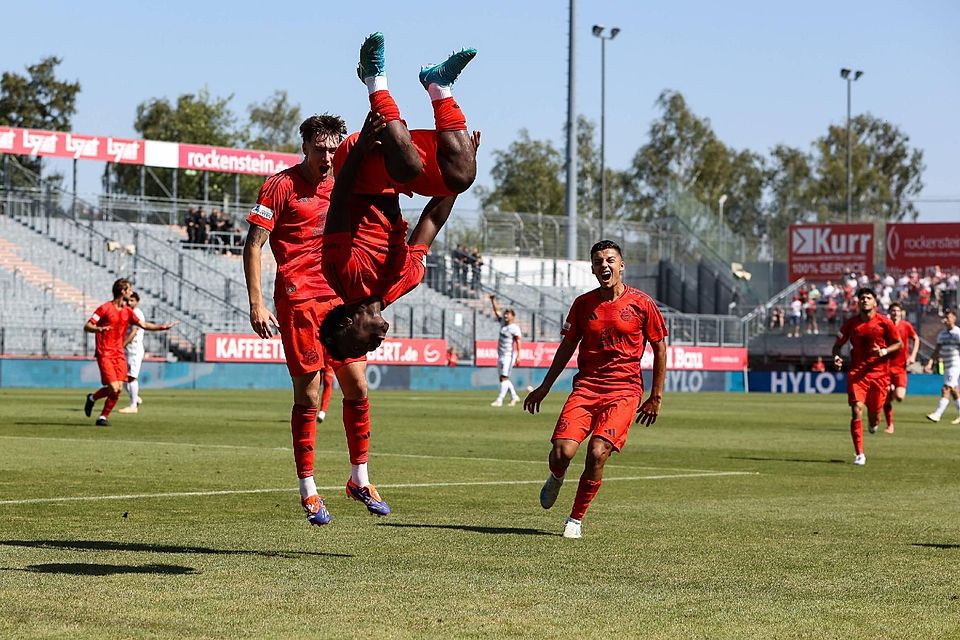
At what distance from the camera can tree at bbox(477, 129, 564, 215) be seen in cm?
11412

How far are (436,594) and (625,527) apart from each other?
3592 millimetres

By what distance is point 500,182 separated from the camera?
383 ft

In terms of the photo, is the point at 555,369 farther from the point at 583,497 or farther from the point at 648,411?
the point at 583,497

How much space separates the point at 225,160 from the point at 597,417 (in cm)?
5288

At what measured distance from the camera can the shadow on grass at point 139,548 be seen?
30.8ft

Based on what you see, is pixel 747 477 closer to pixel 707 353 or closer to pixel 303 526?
pixel 303 526

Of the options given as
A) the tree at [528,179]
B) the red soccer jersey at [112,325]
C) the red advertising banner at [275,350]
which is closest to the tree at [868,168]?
the tree at [528,179]

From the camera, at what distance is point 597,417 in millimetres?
11203

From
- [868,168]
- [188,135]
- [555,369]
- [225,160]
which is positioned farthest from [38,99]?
[555,369]

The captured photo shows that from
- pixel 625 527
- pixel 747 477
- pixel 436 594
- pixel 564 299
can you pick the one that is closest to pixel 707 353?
pixel 564 299

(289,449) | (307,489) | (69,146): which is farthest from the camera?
(69,146)

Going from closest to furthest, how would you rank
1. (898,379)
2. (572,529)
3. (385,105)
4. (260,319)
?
(385,105) → (260,319) → (572,529) → (898,379)

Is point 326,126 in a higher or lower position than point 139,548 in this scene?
higher

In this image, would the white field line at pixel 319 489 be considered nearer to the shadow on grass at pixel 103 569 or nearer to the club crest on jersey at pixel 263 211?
the club crest on jersey at pixel 263 211
